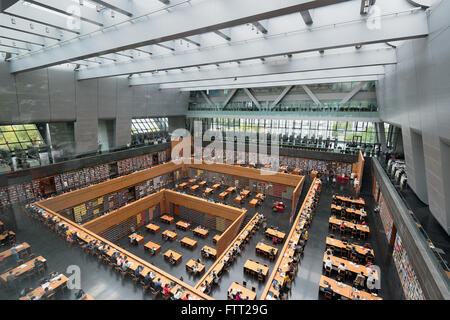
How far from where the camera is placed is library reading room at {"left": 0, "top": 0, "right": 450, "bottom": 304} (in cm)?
637

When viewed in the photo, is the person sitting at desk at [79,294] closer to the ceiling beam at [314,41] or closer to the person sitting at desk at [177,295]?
the person sitting at desk at [177,295]

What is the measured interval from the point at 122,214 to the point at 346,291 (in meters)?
13.0

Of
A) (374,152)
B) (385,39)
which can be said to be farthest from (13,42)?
(374,152)

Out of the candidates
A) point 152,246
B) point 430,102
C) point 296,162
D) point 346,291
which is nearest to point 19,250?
point 152,246

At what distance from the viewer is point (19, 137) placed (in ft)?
51.9

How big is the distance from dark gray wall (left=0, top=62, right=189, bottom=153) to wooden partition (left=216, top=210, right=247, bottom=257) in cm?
1310

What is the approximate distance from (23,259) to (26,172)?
7.46m

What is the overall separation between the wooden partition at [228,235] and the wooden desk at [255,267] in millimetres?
2029

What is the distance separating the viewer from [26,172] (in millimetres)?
13664

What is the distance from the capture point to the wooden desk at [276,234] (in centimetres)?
1217

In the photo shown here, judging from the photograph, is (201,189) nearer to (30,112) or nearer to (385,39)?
(30,112)

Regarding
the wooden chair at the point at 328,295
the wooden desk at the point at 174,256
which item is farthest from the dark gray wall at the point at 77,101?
the wooden chair at the point at 328,295

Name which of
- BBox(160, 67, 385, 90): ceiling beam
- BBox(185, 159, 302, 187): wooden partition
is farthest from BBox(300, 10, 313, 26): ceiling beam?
BBox(185, 159, 302, 187): wooden partition

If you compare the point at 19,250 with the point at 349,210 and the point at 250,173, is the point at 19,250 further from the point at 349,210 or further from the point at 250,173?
the point at 349,210
